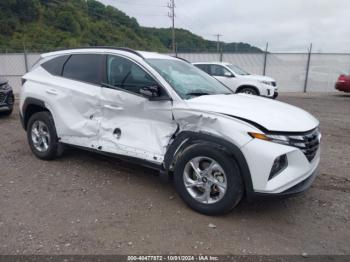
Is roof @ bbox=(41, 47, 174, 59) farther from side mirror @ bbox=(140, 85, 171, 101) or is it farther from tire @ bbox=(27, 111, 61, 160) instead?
tire @ bbox=(27, 111, 61, 160)

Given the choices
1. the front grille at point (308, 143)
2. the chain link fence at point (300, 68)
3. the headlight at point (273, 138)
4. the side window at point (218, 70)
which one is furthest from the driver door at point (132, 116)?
the chain link fence at point (300, 68)

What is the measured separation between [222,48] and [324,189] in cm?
1636

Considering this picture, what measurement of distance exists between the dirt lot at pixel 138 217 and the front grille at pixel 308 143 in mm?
741

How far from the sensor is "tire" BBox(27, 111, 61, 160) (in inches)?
198

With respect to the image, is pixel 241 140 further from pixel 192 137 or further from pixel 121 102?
pixel 121 102

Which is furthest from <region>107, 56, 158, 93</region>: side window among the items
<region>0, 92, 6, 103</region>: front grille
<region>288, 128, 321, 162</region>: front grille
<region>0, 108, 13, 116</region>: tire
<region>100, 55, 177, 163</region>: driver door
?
<region>0, 108, 13, 116</region>: tire

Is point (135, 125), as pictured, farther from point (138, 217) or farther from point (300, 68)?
point (300, 68)

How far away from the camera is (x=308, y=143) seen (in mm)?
3379

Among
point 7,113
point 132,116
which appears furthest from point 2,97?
point 132,116

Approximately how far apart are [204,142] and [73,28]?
4583 cm

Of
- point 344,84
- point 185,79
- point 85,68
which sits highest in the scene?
point 85,68

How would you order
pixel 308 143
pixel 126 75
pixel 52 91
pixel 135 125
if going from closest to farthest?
pixel 308 143, pixel 135 125, pixel 126 75, pixel 52 91

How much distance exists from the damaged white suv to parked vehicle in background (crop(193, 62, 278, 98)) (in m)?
8.04

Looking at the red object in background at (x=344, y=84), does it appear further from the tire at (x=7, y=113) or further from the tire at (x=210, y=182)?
the tire at (x=210, y=182)
